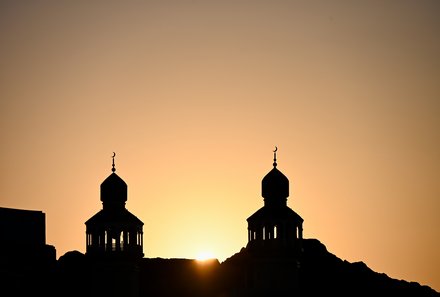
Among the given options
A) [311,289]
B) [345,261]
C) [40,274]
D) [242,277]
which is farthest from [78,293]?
[345,261]

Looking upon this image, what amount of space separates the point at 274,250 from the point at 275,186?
3911 millimetres

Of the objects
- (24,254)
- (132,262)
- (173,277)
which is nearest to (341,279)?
(173,277)

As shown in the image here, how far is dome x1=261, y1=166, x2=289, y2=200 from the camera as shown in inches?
3868

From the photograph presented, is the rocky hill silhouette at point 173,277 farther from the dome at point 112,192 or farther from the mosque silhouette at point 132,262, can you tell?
the dome at point 112,192

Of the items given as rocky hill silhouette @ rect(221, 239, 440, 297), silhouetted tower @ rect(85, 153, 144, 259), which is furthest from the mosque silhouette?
rocky hill silhouette @ rect(221, 239, 440, 297)

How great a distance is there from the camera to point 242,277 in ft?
350

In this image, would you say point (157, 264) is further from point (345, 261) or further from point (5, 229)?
point (345, 261)

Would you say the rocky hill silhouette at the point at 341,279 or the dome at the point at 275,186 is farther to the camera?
the rocky hill silhouette at the point at 341,279

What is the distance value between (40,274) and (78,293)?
3890 millimetres

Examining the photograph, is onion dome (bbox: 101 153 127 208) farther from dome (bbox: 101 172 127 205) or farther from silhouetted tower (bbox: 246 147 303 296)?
silhouetted tower (bbox: 246 147 303 296)

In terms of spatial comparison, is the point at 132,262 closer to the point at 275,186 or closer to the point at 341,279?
the point at 275,186

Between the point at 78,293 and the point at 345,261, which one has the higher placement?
the point at 345,261

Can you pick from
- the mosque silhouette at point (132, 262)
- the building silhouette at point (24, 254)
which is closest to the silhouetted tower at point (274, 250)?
the mosque silhouette at point (132, 262)

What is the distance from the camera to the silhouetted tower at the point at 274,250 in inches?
3834
